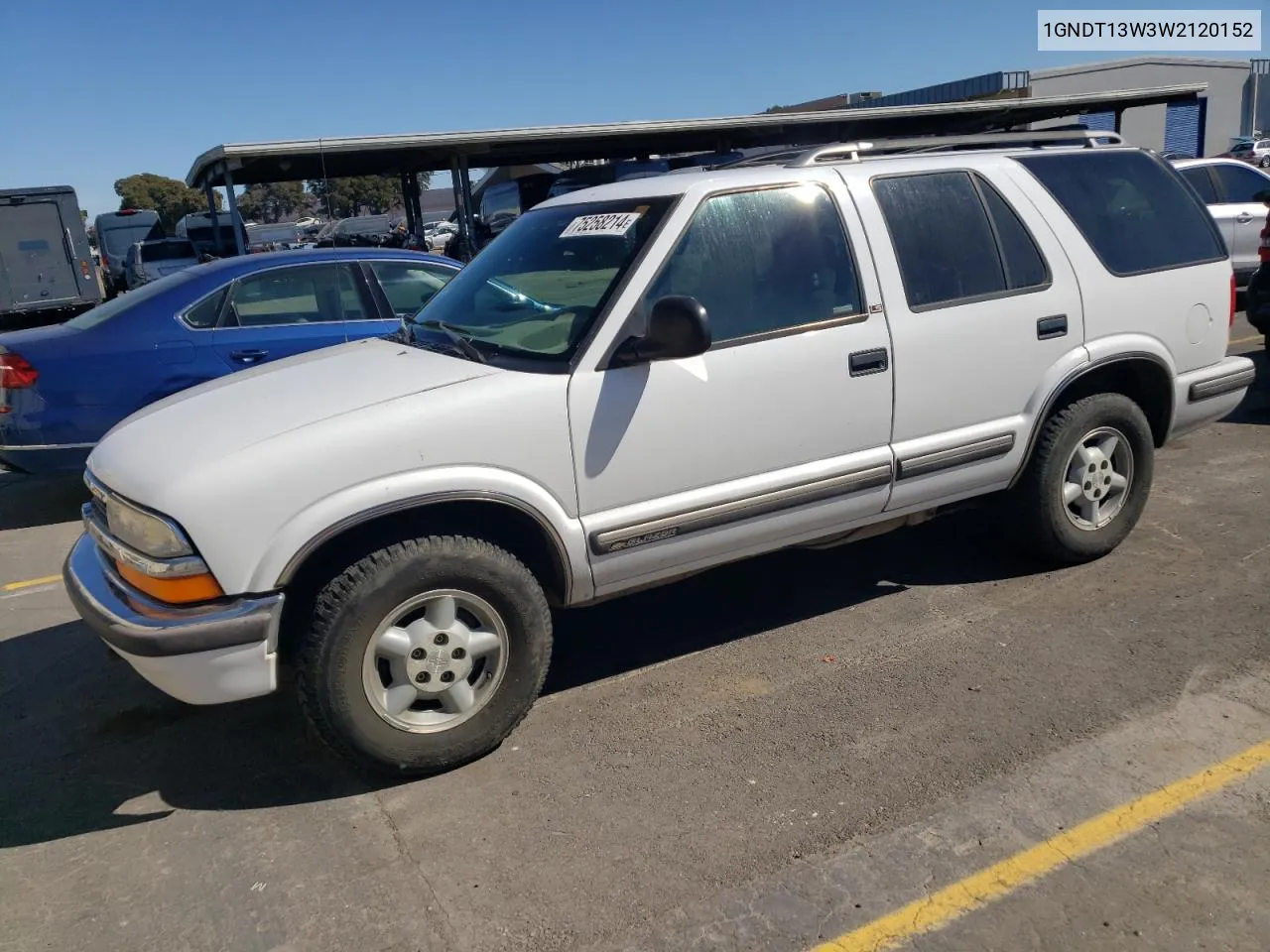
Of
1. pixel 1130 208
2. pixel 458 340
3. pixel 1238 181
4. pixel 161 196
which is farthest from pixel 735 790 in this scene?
pixel 161 196

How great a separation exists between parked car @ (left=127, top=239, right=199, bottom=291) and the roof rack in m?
20.8

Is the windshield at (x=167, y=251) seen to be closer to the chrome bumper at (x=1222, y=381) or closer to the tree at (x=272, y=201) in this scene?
the chrome bumper at (x=1222, y=381)

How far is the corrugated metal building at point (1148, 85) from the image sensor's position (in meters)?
37.8

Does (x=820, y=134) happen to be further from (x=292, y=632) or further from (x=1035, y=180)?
(x=292, y=632)

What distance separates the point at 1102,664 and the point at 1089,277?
5.57ft

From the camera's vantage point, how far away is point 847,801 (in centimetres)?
308

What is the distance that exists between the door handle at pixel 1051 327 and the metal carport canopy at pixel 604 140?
1188 centimetres

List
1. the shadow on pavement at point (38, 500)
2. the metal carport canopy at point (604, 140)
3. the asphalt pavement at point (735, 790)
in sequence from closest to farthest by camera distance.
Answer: the asphalt pavement at point (735, 790) → the shadow on pavement at point (38, 500) → the metal carport canopy at point (604, 140)

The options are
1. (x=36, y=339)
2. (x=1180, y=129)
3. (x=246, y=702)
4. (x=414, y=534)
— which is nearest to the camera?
(x=414, y=534)

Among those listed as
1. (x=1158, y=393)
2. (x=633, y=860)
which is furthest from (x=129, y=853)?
(x=1158, y=393)

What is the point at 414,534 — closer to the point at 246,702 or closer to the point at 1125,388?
the point at 246,702

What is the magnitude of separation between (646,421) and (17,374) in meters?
4.69

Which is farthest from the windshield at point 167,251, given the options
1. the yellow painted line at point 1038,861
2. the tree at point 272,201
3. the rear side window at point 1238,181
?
the tree at point 272,201

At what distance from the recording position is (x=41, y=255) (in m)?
19.9
